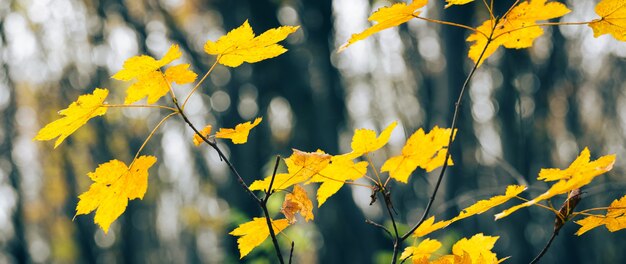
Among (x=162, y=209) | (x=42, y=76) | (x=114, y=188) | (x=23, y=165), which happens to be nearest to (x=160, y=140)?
(x=42, y=76)

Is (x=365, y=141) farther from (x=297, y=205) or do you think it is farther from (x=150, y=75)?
(x=150, y=75)

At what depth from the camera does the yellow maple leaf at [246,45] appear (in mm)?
824

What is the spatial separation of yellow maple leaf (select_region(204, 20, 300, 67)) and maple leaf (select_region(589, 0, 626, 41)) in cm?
45

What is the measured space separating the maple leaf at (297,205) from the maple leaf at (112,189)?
0.21 m

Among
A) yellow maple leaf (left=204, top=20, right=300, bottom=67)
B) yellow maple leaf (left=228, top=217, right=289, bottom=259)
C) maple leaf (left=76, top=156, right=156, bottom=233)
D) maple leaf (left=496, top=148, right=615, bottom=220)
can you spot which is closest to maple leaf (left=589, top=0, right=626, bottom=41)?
maple leaf (left=496, top=148, right=615, bottom=220)

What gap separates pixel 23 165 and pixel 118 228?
8.25 feet

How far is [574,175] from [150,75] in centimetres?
60

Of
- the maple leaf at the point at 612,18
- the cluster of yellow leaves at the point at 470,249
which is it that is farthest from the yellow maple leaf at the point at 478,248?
the maple leaf at the point at 612,18

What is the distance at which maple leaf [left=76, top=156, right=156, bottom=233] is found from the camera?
820 millimetres

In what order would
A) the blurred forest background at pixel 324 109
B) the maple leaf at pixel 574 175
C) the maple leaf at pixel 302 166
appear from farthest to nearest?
the blurred forest background at pixel 324 109 → the maple leaf at pixel 302 166 → the maple leaf at pixel 574 175

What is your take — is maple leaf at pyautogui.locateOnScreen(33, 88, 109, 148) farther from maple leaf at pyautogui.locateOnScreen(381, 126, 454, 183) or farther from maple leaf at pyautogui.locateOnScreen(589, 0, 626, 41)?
maple leaf at pyautogui.locateOnScreen(589, 0, 626, 41)

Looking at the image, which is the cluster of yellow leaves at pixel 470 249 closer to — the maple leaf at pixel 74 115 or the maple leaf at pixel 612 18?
the maple leaf at pixel 612 18

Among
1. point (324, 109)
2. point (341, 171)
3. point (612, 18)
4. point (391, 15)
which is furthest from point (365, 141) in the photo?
point (324, 109)

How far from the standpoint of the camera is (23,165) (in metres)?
12.6
